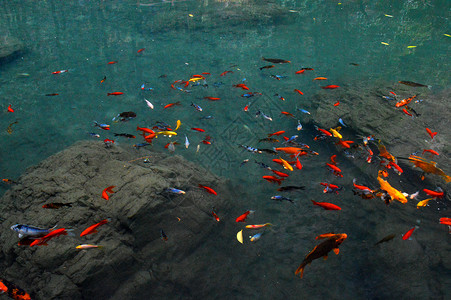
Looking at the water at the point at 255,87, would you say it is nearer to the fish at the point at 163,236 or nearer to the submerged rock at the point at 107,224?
the submerged rock at the point at 107,224

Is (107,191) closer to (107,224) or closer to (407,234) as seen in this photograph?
(107,224)

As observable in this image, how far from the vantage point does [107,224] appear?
4215 mm

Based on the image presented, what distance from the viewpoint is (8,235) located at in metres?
3.95

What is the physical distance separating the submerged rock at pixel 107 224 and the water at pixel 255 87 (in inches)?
43.0

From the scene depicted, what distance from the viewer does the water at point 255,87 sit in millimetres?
4418

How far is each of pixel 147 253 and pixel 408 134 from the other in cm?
651

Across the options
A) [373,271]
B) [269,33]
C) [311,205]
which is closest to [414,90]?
[311,205]

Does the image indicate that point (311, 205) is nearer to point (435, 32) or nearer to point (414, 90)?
point (414, 90)

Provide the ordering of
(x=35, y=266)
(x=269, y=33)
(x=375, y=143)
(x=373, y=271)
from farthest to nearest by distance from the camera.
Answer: (x=269, y=33) → (x=375, y=143) → (x=373, y=271) → (x=35, y=266)

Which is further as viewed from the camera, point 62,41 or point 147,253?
point 62,41

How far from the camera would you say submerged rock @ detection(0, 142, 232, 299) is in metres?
3.69

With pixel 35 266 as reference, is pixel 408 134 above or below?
above

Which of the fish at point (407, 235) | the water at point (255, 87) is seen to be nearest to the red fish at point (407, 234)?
the fish at point (407, 235)

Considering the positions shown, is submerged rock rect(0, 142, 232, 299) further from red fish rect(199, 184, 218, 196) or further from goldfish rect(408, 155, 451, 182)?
goldfish rect(408, 155, 451, 182)
